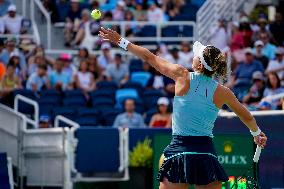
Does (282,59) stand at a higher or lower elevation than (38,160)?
higher

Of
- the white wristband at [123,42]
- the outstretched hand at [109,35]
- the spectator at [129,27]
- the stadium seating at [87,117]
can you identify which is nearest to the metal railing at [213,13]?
the spectator at [129,27]

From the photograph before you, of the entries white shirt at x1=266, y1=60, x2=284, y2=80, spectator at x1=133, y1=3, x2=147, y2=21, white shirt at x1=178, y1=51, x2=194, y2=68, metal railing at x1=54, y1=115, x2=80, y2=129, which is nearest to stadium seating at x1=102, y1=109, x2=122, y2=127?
metal railing at x1=54, y1=115, x2=80, y2=129

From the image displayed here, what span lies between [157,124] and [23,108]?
8.88ft

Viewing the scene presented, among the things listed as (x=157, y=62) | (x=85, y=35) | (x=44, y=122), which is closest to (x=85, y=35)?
(x=85, y=35)

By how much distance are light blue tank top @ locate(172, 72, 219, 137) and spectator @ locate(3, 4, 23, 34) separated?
13475mm

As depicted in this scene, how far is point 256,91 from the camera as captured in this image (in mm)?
18062

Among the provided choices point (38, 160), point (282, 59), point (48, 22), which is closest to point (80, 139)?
point (38, 160)

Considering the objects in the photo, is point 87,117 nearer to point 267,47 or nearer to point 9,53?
point 9,53

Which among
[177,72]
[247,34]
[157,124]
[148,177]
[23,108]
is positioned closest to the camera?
Answer: [177,72]

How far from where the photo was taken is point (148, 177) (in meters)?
15.4

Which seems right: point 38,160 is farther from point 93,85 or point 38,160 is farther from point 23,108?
point 93,85

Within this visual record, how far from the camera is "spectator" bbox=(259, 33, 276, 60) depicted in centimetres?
2058

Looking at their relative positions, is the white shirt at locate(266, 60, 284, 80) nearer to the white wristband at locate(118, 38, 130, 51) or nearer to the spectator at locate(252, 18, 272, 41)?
the spectator at locate(252, 18, 272, 41)

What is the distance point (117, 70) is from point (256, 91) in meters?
3.43
